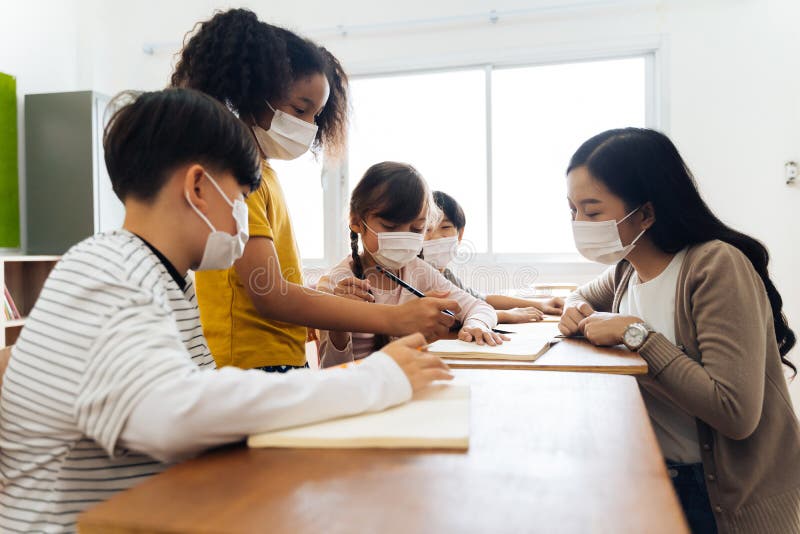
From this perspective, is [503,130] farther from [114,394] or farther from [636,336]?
[114,394]

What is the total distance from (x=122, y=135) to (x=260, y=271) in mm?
354

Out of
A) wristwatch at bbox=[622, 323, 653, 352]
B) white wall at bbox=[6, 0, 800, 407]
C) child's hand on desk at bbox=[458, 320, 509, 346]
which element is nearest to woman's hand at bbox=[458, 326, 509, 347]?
child's hand on desk at bbox=[458, 320, 509, 346]

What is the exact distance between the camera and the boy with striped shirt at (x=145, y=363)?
524mm

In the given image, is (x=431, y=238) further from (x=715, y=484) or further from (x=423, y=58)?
(x=423, y=58)

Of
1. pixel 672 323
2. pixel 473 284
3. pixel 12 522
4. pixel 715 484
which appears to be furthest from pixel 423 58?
pixel 12 522

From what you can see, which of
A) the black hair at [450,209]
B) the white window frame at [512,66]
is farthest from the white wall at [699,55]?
the black hair at [450,209]

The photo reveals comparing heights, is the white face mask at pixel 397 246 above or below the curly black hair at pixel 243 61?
below

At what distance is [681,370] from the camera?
990 mm

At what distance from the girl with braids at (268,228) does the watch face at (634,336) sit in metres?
0.31

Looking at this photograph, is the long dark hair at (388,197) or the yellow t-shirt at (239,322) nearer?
the yellow t-shirt at (239,322)

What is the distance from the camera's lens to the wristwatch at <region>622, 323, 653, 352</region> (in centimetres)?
103

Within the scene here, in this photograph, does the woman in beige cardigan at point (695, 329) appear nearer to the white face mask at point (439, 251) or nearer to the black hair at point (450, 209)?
the white face mask at point (439, 251)

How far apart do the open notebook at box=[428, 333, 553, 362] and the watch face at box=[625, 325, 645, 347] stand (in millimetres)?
139

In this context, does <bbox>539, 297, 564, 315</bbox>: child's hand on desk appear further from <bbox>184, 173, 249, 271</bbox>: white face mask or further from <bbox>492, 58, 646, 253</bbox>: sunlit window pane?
<bbox>492, 58, 646, 253</bbox>: sunlit window pane
